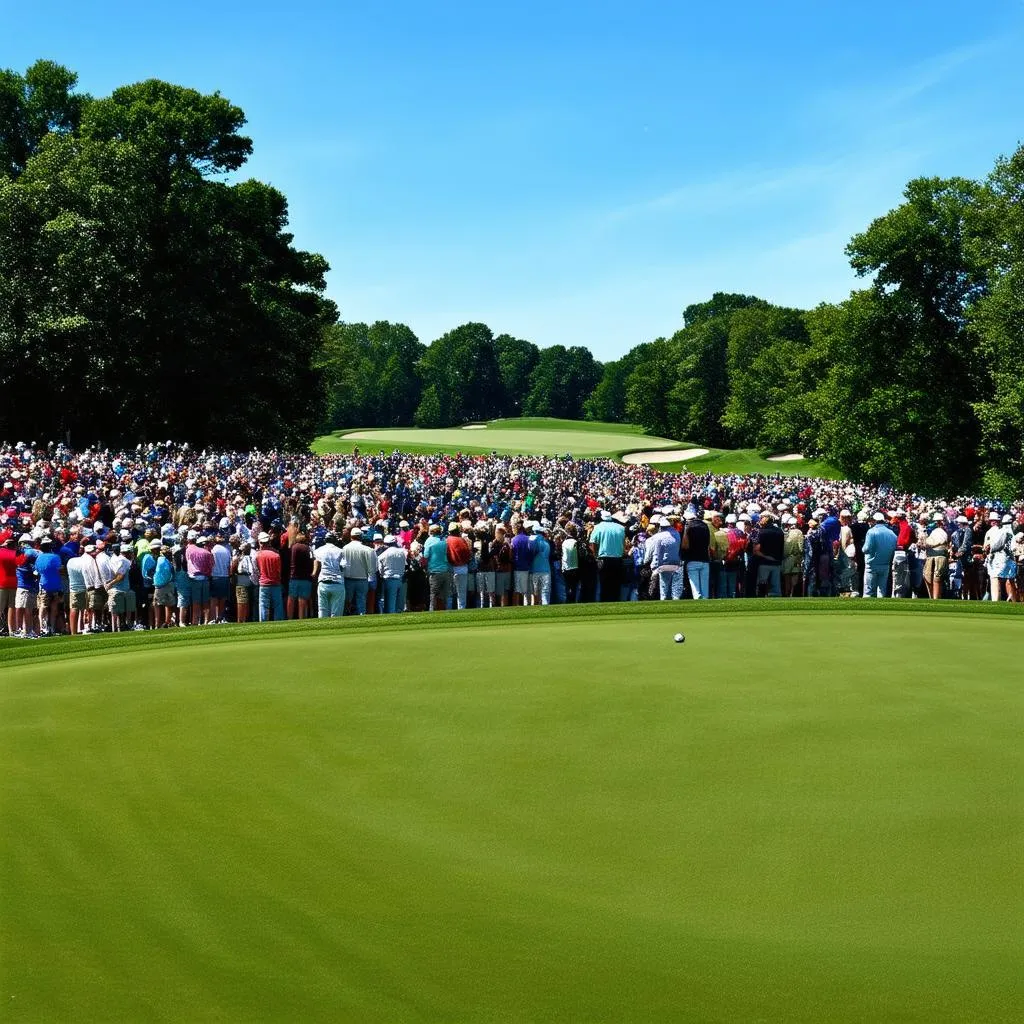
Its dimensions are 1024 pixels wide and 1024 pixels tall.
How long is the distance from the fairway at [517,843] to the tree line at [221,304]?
4619 centimetres

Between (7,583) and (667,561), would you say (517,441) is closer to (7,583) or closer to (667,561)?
(667,561)

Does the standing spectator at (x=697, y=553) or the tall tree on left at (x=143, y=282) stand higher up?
the tall tree on left at (x=143, y=282)

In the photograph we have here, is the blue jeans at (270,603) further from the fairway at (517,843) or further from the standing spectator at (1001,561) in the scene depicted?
the standing spectator at (1001,561)

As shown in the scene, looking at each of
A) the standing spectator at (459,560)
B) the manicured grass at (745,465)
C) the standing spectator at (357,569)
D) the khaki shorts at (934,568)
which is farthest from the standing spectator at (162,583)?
the manicured grass at (745,465)

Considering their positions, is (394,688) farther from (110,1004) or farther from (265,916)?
(110,1004)

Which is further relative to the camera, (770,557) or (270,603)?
(770,557)

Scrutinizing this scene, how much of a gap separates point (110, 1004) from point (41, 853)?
7.38 ft

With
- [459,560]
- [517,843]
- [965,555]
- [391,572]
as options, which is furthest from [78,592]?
[965,555]

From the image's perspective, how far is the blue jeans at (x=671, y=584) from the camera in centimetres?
2261

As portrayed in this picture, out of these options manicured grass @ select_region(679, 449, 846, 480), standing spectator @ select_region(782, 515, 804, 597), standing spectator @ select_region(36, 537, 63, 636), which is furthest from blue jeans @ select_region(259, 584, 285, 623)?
manicured grass @ select_region(679, 449, 846, 480)

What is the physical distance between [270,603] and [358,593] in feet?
5.07

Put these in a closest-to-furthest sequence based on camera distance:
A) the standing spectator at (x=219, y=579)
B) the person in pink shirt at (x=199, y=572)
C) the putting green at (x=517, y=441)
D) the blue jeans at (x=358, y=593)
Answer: the person in pink shirt at (x=199, y=572), the standing spectator at (x=219, y=579), the blue jeans at (x=358, y=593), the putting green at (x=517, y=441)

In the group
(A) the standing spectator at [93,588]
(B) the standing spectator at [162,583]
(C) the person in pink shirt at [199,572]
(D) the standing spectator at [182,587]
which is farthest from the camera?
(D) the standing spectator at [182,587]

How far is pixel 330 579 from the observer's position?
21.2m
